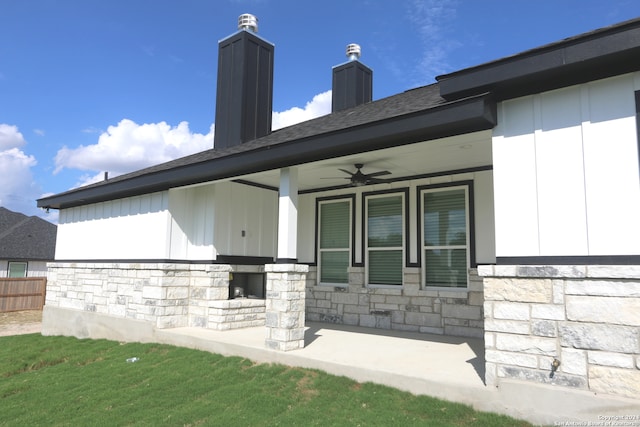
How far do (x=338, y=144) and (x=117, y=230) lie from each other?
6.88 m

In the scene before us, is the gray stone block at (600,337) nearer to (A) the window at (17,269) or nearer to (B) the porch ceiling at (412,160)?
(B) the porch ceiling at (412,160)

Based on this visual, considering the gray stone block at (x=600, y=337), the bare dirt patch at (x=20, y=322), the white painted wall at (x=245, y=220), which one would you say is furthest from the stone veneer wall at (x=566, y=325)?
the bare dirt patch at (x=20, y=322)

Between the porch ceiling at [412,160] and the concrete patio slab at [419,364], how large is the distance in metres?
2.80

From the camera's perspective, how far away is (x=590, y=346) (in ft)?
13.3

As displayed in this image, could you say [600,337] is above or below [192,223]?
below

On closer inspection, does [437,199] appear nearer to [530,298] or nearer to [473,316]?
[473,316]

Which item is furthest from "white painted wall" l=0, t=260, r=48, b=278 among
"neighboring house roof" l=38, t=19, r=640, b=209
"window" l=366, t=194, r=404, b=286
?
"window" l=366, t=194, r=404, b=286

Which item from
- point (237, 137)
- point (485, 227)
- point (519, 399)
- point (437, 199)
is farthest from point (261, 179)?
point (519, 399)

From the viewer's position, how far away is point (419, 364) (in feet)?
18.2

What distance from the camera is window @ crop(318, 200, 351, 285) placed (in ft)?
32.2

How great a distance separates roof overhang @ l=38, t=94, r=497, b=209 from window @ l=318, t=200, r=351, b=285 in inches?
113

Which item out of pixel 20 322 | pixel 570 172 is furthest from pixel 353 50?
pixel 20 322

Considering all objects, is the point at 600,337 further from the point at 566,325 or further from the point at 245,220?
the point at 245,220

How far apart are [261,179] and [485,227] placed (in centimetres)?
449
